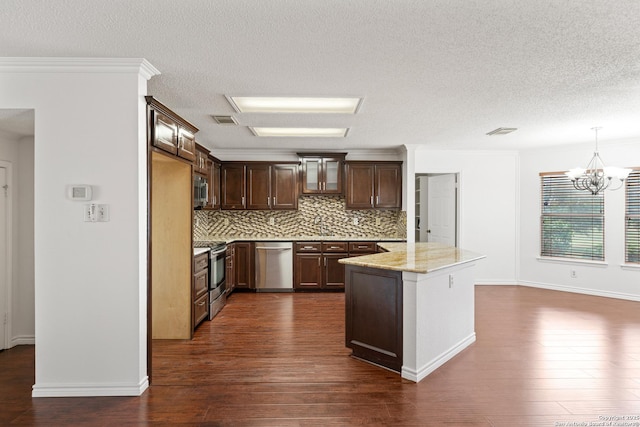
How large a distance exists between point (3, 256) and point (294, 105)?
132 inches

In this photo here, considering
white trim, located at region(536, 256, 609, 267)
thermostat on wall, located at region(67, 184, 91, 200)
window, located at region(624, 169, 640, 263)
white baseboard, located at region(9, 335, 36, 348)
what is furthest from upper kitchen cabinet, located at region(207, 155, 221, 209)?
window, located at region(624, 169, 640, 263)

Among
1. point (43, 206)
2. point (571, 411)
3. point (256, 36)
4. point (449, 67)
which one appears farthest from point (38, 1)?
point (571, 411)

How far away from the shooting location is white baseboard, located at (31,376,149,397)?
103 inches

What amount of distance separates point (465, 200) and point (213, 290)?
472 cm

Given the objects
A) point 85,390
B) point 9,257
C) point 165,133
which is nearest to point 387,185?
point 165,133

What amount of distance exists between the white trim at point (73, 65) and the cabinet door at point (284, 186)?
146 inches

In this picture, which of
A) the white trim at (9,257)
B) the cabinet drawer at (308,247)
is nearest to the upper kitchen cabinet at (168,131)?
the white trim at (9,257)

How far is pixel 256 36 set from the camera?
2285 millimetres

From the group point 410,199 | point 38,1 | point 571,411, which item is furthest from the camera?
point 410,199

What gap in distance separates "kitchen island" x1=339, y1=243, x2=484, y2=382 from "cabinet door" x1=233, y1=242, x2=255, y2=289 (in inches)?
117

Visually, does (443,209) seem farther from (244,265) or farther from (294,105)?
(294,105)

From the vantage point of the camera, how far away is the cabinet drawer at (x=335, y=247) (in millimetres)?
6062

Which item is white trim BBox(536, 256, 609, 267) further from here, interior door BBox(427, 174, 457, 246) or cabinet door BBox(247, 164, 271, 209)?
cabinet door BBox(247, 164, 271, 209)

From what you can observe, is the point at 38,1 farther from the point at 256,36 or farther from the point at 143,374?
the point at 143,374
